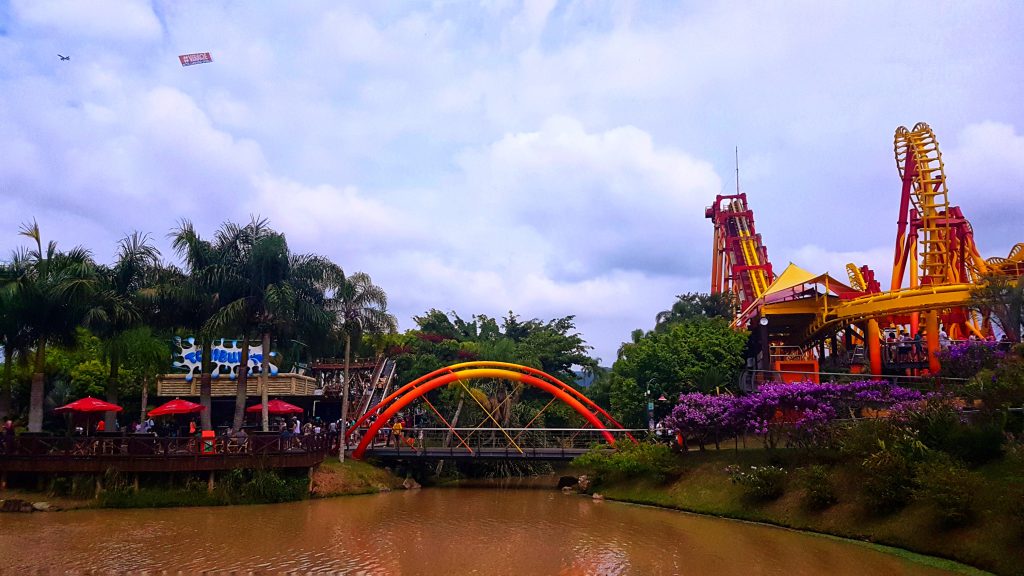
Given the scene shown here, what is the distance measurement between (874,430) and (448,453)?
708 inches

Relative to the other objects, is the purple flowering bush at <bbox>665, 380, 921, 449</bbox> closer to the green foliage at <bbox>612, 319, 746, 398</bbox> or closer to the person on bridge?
the green foliage at <bbox>612, 319, 746, 398</bbox>

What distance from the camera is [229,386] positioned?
131ft

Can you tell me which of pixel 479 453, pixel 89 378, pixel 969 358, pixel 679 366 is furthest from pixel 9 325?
pixel 969 358

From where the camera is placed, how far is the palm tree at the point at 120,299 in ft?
92.6

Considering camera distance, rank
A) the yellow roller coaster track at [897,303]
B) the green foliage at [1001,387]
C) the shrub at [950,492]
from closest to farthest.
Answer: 1. the shrub at [950,492]
2. the green foliage at [1001,387]
3. the yellow roller coaster track at [897,303]

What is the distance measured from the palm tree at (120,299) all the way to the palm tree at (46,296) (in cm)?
86

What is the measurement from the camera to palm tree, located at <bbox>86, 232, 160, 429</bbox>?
28219mm

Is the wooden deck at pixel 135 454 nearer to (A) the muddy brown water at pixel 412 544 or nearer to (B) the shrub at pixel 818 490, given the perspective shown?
(A) the muddy brown water at pixel 412 544

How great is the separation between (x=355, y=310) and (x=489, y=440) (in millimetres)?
9460

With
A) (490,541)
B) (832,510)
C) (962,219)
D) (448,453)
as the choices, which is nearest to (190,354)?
(448,453)

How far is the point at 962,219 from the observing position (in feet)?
144

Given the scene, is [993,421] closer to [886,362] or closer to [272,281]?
[886,362]

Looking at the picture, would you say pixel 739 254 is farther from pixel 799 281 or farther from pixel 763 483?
pixel 763 483

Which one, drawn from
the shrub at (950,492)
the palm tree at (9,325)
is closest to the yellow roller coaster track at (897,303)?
the shrub at (950,492)
